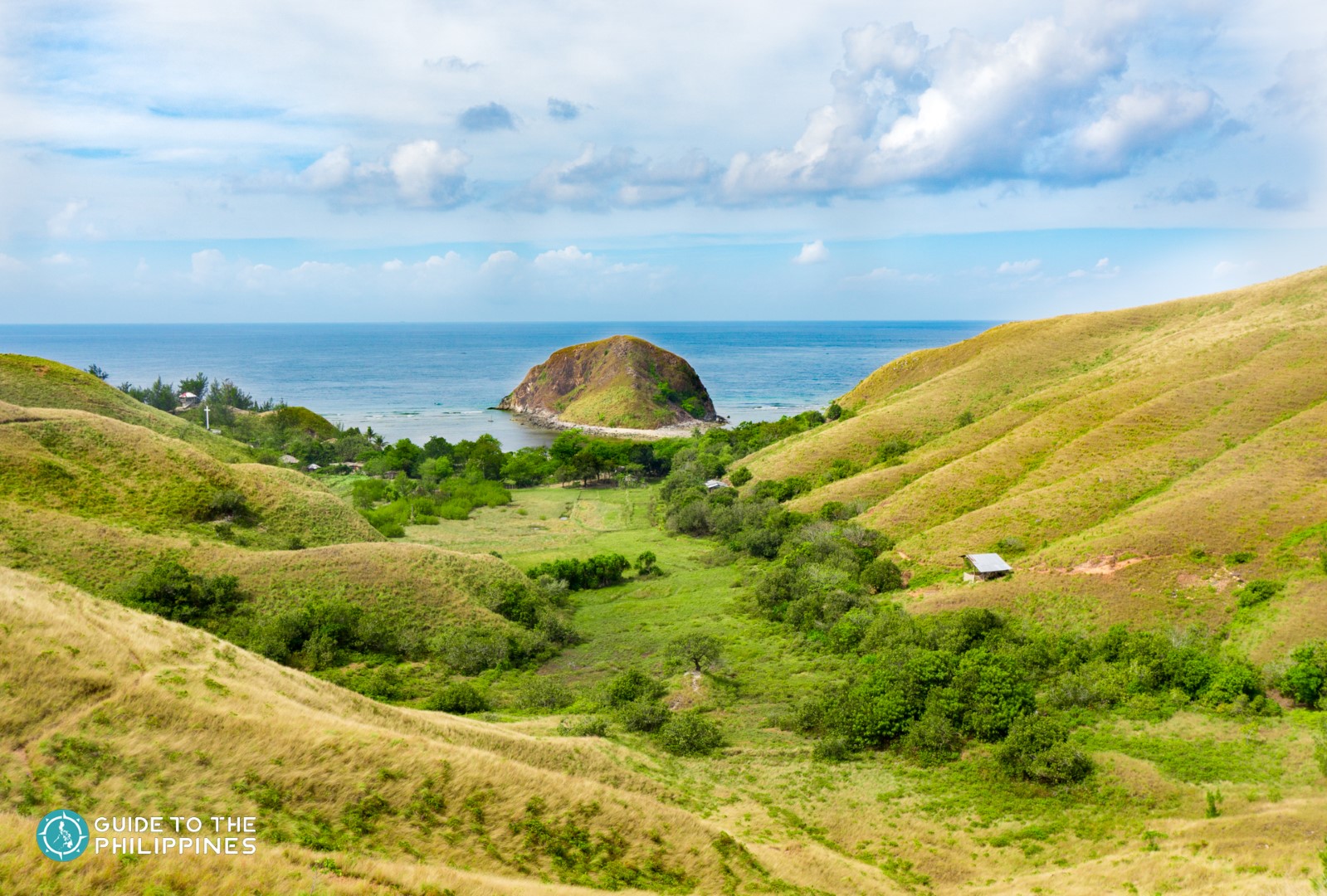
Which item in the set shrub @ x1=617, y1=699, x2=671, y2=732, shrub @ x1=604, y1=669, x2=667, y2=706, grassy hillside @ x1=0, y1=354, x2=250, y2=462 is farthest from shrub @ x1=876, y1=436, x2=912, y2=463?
grassy hillside @ x1=0, y1=354, x2=250, y2=462

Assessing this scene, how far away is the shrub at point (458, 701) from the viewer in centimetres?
2933

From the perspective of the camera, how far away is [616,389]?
135 metres

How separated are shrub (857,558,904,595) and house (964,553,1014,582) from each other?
3.66m

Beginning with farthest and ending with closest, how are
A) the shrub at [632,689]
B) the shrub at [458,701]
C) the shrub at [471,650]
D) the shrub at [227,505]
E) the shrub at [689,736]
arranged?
the shrub at [227,505]
the shrub at [471,650]
the shrub at [632,689]
the shrub at [458,701]
the shrub at [689,736]

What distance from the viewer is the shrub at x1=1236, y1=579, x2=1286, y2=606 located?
3095 cm

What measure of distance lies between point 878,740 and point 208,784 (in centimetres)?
2124

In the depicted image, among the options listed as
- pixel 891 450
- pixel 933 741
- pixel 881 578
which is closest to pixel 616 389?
pixel 891 450

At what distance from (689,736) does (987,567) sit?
20.0 meters

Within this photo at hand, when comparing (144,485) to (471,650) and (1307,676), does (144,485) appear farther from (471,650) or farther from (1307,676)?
(1307,676)

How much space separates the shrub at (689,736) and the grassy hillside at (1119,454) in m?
18.0

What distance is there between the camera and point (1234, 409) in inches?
1880

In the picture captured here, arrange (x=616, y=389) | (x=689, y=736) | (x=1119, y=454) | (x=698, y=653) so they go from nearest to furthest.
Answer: (x=689, y=736)
(x=698, y=653)
(x=1119, y=454)
(x=616, y=389)

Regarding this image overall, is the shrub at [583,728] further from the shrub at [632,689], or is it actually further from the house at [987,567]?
the house at [987,567]

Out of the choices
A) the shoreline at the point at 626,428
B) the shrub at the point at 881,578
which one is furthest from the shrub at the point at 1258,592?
the shoreline at the point at 626,428
